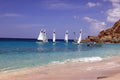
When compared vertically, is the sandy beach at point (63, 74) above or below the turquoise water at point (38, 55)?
above

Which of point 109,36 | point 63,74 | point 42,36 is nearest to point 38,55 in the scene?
point 63,74

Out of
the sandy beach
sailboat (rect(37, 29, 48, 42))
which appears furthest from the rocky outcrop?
the sandy beach

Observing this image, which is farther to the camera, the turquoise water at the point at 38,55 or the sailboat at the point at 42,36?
the sailboat at the point at 42,36

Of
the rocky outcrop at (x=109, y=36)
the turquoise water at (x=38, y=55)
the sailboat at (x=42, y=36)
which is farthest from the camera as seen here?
the rocky outcrop at (x=109, y=36)

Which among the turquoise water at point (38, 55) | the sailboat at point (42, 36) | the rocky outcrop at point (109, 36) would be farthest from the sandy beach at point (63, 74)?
the rocky outcrop at point (109, 36)

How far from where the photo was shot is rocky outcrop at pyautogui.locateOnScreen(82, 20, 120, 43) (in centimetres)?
14798

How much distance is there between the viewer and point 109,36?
15512cm

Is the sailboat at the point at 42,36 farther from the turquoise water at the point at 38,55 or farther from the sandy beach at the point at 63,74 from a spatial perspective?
the sandy beach at the point at 63,74

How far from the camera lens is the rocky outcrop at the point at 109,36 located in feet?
485

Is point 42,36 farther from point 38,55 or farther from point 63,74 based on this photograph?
point 63,74

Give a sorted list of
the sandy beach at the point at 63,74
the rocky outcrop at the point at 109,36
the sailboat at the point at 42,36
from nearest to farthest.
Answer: the sandy beach at the point at 63,74 < the sailboat at the point at 42,36 < the rocky outcrop at the point at 109,36

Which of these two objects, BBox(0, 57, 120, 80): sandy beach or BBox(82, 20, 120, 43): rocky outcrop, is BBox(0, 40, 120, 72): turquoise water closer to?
BBox(0, 57, 120, 80): sandy beach

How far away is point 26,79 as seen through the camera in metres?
15.8

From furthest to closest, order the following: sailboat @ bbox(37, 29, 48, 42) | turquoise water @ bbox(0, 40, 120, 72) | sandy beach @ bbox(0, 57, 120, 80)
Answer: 1. sailboat @ bbox(37, 29, 48, 42)
2. turquoise water @ bbox(0, 40, 120, 72)
3. sandy beach @ bbox(0, 57, 120, 80)
